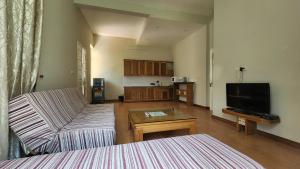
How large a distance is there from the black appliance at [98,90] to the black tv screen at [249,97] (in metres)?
5.09

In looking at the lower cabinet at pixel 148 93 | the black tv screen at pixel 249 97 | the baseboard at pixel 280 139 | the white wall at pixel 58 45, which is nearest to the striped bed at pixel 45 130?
the white wall at pixel 58 45

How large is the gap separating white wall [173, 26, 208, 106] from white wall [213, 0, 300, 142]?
1.73 m

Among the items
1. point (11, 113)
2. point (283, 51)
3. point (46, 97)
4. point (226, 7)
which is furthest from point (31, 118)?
point (226, 7)

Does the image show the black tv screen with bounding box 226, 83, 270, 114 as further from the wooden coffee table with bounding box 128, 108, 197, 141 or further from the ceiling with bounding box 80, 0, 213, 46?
the ceiling with bounding box 80, 0, 213, 46

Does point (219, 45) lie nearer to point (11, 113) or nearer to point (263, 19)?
point (263, 19)

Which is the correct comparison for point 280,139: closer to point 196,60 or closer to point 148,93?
point 196,60

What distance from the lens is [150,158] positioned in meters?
1.06

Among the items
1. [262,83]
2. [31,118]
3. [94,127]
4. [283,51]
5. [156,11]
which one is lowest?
[94,127]

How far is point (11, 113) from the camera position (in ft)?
5.00

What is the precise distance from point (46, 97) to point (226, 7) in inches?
157

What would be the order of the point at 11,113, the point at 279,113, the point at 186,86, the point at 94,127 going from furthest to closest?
the point at 186,86
the point at 279,113
the point at 94,127
the point at 11,113

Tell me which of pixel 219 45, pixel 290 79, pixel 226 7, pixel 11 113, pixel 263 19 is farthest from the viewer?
pixel 219 45

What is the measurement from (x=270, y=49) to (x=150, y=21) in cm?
326

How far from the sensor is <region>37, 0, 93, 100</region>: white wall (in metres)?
2.51
